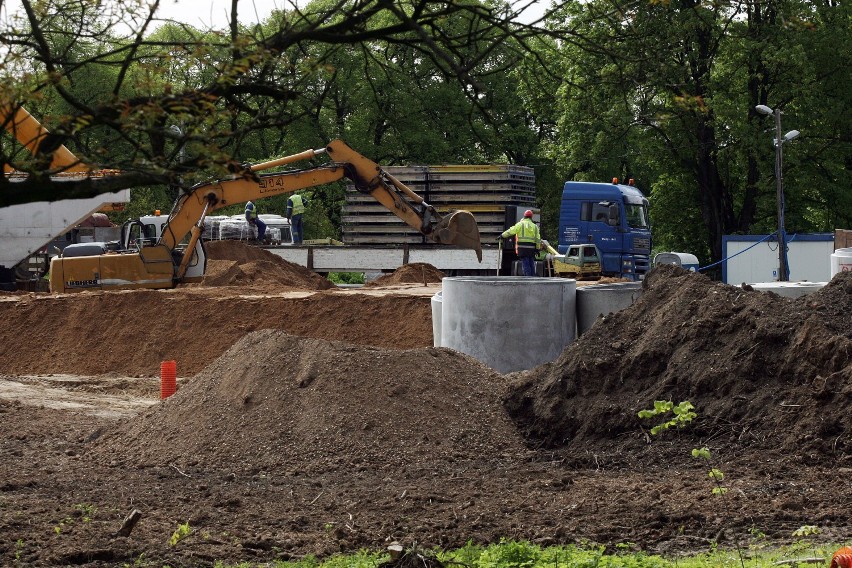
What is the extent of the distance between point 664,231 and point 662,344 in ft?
120

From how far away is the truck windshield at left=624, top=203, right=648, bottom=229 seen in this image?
3359cm

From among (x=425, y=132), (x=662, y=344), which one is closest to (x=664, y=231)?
(x=425, y=132)

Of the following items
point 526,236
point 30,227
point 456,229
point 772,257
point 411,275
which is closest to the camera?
point 456,229

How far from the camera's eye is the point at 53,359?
21.3 meters

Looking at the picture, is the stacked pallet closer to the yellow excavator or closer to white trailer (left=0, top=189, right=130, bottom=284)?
white trailer (left=0, top=189, right=130, bottom=284)

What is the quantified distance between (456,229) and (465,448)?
1429 centimetres

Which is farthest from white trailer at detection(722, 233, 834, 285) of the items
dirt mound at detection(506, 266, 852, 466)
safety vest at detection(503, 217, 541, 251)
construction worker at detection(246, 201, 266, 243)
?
dirt mound at detection(506, 266, 852, 466)

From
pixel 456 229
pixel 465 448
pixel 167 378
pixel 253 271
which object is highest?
pixel 456 229

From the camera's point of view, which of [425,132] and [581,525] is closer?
[581,525]

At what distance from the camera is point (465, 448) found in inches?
413

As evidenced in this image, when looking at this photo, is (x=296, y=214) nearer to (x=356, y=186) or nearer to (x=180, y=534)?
(x=356, y=186)

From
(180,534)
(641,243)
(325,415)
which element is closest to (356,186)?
(641,243)

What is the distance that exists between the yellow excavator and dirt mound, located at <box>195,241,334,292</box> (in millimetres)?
749

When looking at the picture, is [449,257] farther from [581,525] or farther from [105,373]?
[581,525]
